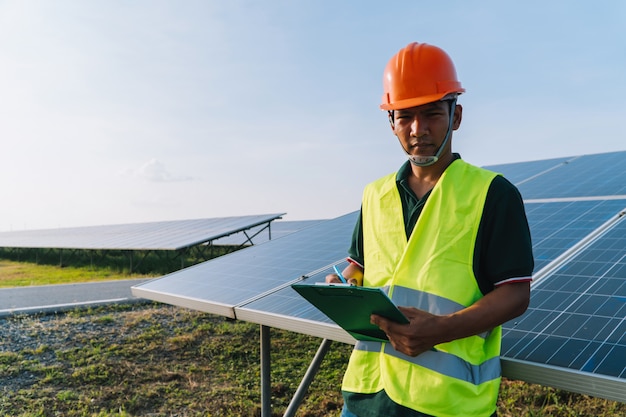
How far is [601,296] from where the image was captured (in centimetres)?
327

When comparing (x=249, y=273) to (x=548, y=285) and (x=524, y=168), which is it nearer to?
(x=548, y=285)

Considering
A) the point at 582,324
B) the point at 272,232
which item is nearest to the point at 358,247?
the point at 582,324

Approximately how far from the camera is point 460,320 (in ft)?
6.74

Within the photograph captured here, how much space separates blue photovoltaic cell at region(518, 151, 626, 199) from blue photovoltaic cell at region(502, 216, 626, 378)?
2.82 meters

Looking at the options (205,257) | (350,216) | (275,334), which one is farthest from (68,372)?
(205,257)

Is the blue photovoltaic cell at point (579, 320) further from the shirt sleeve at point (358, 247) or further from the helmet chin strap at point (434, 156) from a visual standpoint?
the helmet chin strap at point (434, 156)

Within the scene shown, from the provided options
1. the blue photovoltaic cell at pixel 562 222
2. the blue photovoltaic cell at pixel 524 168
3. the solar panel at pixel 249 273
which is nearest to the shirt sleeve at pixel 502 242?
the blue photovoltaic cell at pixel 562 222

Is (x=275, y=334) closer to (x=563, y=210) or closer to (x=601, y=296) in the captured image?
(x=563, y=210)

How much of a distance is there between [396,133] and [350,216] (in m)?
5.43

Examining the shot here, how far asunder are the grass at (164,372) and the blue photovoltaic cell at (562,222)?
205 centimetres

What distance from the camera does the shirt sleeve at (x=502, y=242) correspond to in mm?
2068

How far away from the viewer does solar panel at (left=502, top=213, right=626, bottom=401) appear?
246cm

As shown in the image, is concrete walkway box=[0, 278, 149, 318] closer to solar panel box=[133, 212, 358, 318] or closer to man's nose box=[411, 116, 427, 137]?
solar panel box=[133, 212, 358, 318]

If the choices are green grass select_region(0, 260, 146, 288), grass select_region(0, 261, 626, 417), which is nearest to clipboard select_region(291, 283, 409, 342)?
grass select_region(0, 261, 626, 417)
